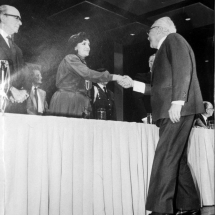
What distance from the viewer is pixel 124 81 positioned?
2.72 m

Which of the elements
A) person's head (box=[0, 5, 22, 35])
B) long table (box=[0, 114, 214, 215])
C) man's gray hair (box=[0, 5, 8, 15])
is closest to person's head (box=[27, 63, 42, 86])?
person's head (box=[0, 5, 22, 35])

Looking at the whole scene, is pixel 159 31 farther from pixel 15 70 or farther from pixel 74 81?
pixel 15 70

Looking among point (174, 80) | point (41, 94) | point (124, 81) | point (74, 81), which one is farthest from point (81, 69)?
point (174, 80)

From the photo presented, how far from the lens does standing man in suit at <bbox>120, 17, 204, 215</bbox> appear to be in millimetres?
1540

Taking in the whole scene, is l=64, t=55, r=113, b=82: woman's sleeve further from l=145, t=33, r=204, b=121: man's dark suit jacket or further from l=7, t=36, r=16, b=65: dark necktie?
l=145, t=33, r=204, b=121: man's dark suit jacket

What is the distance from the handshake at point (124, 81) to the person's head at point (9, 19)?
1042 millimetres

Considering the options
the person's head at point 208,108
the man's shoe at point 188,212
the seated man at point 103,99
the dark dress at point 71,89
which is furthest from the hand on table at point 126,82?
the man's shoe at point 188,212

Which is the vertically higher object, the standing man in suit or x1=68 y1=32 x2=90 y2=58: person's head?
x1=68 y1=32 x2=90 y2=58: person's head

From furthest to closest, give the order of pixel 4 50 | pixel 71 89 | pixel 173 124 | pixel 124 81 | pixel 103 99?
pixel 124 81, pixel 103 99, pixel 71 89, pixel 4 50, pixel 173 124

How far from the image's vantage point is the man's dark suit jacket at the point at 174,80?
160cm

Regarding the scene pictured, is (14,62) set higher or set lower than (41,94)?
higher

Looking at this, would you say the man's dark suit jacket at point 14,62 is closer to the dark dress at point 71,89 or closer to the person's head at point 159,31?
the dark dress at point 71,89

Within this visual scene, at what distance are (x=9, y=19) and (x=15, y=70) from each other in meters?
0.36

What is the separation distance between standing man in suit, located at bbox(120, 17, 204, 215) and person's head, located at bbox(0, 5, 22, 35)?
998mm
